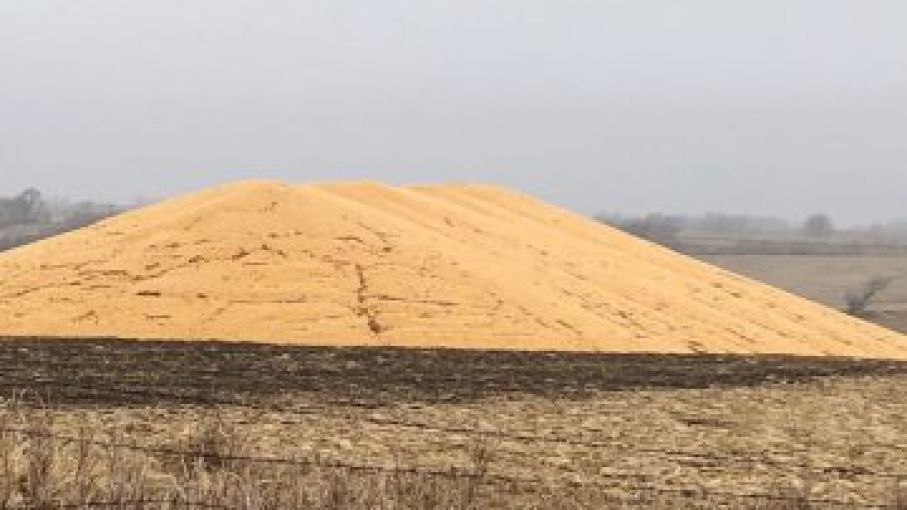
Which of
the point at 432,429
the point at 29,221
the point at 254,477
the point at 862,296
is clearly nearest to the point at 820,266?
the point at 862,296

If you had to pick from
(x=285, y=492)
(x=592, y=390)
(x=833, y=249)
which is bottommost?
(x=833, y=249)

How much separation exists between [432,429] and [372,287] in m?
7.07

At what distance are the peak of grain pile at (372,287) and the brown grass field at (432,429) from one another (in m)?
1.08

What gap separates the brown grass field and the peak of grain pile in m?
1.08

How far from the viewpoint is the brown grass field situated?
6609 mm

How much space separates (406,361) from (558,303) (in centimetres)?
421

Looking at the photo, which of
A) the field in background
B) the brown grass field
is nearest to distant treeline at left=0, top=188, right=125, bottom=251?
the field in background

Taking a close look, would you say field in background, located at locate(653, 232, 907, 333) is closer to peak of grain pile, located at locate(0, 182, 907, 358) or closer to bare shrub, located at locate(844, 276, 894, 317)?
bare shrub, located at locate(844, 276, 894, 317)

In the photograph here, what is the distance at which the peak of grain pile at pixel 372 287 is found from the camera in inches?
623

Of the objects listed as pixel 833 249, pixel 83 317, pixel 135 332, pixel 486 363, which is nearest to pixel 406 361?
pixel 486 363

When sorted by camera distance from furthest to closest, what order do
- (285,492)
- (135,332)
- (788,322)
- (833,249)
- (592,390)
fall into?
(833,249) → (788,322) → (135,332) → (592,390) → (285,492)

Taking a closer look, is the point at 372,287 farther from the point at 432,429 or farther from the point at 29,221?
the point at 29,221

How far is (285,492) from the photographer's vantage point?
634 cm

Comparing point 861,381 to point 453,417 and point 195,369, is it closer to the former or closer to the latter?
point 453,417
